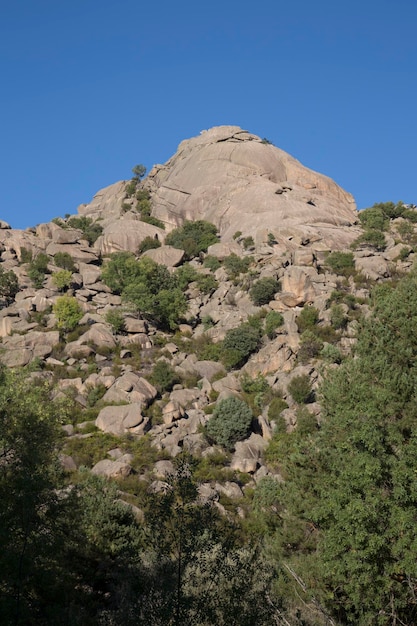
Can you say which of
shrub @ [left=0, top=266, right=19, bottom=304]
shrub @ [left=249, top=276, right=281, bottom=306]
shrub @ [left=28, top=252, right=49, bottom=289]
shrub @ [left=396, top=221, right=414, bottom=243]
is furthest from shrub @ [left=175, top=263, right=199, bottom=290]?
shrub @ [left=396, top=221, right=414, bottom=243]

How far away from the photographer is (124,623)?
16125mm

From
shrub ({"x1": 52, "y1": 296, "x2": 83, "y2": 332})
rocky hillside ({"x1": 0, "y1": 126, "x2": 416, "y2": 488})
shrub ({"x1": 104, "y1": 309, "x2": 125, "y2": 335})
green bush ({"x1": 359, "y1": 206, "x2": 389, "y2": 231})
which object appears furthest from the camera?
green bush ({"x1": 359, "y1": 206, "x2": 389, "y2": 231})

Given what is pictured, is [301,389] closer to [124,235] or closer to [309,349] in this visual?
[309,349]

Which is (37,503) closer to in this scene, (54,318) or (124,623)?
(124,623)

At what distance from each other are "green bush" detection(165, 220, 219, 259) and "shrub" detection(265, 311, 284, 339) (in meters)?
22.6

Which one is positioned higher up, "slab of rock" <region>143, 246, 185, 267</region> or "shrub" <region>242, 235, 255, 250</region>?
"shrub" <region>242, 235, 255, 250</region>

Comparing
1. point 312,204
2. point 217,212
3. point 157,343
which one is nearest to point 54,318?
point 157,343

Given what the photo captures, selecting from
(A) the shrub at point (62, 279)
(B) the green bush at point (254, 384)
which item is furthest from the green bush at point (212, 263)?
(B) the green bush at point (254, 384)

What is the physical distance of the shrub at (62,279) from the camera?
64562 millimetres

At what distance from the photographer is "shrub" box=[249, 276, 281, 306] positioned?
57.2 m

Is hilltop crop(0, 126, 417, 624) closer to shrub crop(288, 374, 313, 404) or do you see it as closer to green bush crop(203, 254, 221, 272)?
shrub crop(288, 374, 313, 404)

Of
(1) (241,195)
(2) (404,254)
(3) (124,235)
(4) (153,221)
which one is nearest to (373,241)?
(2) (404,254)

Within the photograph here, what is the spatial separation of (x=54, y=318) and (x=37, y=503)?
44194 mm

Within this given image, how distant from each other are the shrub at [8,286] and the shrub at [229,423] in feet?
104
